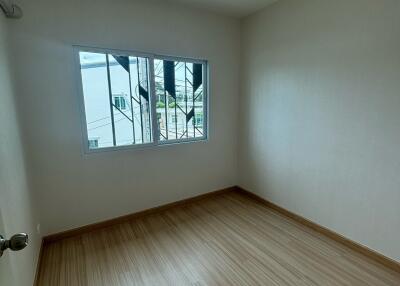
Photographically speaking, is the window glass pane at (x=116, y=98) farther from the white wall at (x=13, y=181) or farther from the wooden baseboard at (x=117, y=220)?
the wooden baseboard at (x=117, y=220)

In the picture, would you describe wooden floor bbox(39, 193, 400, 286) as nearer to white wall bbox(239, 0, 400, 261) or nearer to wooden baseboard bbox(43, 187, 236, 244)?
wooden baseboard bbox(43, 187, 236, 244)

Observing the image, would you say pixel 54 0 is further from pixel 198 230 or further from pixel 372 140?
pixel 372 140

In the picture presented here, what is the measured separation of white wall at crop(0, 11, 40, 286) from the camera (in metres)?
1.24

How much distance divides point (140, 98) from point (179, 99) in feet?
1.74

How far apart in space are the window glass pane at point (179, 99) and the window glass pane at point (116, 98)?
0.58ft

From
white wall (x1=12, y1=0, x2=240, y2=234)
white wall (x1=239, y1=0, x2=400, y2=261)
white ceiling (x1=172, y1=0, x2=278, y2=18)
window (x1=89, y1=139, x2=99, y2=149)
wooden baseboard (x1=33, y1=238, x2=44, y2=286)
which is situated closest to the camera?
wooden baseboard (x1=33, y1=238, x2=44, y2=286)

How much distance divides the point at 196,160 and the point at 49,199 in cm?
173

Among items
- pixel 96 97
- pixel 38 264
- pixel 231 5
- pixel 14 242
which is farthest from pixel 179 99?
pixel 14 242

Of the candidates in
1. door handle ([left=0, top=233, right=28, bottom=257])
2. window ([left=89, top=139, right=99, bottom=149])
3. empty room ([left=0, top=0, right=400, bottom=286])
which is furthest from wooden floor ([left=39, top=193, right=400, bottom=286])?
door handle ([left=0, top=233, right=28, bottom=257])

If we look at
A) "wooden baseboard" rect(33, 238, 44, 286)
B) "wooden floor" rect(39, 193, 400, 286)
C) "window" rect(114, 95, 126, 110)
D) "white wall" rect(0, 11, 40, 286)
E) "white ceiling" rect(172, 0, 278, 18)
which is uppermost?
"white ceiling" rect(172, 0, 278, 18)

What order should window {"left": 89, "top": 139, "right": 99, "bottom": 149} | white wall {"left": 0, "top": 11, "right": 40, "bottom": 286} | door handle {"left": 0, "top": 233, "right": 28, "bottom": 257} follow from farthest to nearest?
window {"left": 89, "top": 139, "right": 99, "bottom": 149}, white wall {"left": 0, "top": 11, "right": 40, "bottom": 286}, door handle {"left": 0, "top": 233, "right": 28, "bottom": 257}

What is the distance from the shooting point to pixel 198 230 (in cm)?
245

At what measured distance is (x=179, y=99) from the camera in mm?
2873

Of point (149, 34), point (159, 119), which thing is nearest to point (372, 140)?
point (159, 119)
